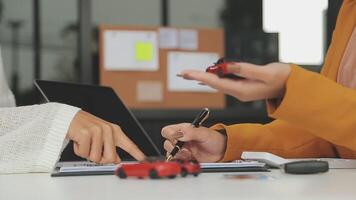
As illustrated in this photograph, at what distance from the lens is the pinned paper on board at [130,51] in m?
2.83

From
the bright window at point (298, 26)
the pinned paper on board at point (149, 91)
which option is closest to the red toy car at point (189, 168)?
the pinned paper on board at point (149, 91)

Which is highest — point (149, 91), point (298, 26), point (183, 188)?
point (298, 26)

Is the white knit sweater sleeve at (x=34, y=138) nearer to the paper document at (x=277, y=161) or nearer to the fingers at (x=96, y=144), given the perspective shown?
the fingers at (x=96, y=144)

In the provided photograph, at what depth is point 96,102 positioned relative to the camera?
1345 mm

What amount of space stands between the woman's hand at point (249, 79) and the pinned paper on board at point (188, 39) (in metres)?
2.25

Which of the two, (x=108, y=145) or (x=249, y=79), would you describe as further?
(x=108, y=145)

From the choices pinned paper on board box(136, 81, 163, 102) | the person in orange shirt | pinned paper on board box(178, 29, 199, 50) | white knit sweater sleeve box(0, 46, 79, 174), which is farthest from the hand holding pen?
pinned paper on board box(178, 29, 199, 50)

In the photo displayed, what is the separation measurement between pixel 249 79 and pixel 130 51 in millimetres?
2191

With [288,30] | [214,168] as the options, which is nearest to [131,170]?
[214,168]

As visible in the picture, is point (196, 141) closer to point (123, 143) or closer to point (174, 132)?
point (174, 132)

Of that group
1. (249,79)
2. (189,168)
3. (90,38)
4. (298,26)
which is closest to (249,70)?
(249,79)

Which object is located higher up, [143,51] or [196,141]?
[143,51]

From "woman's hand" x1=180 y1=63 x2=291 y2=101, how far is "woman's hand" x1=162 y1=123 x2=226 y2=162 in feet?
1.07

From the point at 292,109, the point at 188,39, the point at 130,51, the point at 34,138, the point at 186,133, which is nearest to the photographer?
the point at 292,109
